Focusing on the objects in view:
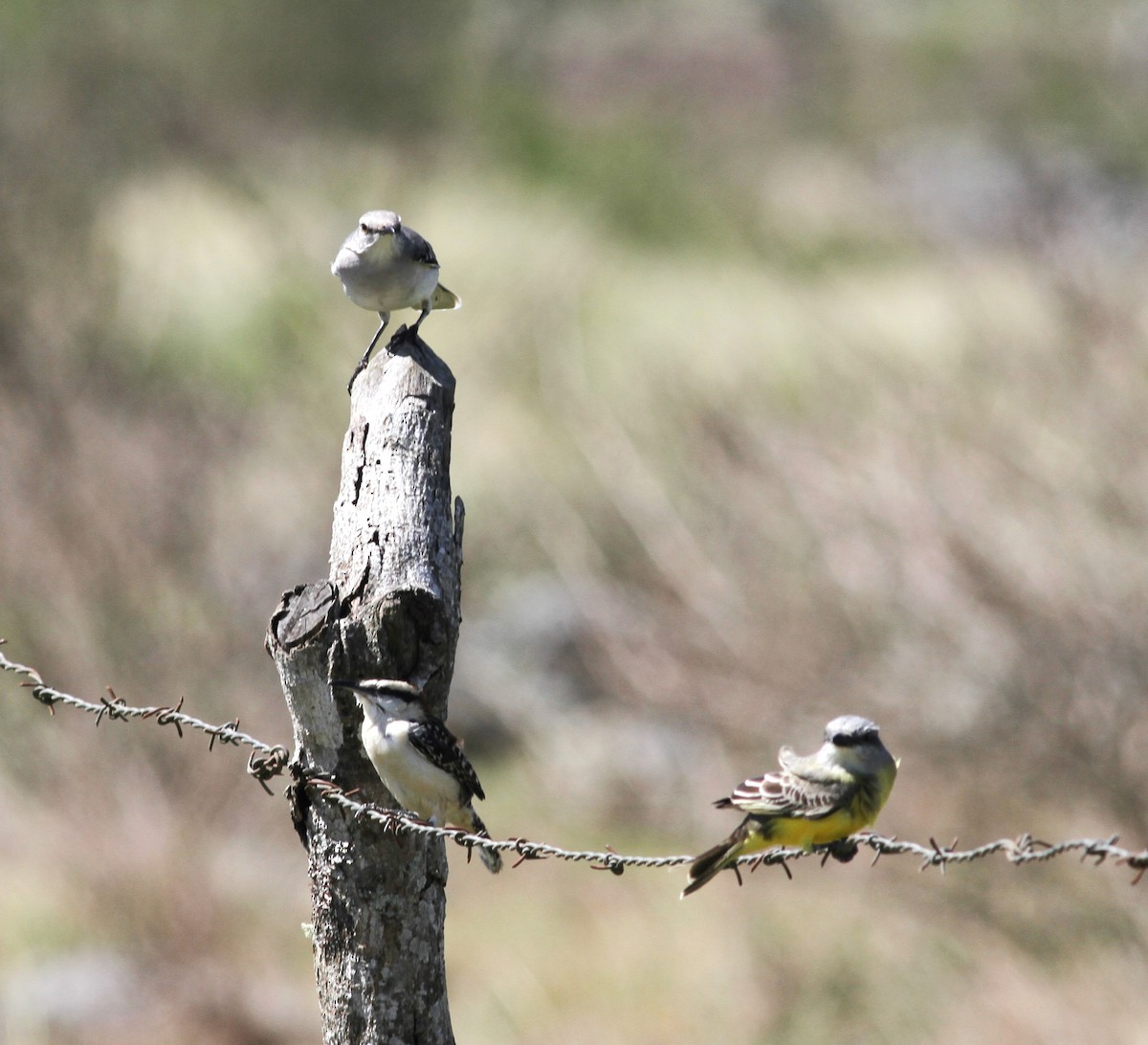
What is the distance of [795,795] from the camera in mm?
3314

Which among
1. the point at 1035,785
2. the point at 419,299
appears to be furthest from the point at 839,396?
the point at 419,299

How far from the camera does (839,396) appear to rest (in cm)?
1115

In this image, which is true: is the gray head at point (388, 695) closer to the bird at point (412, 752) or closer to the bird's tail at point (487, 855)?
the bird at point (412, 752)

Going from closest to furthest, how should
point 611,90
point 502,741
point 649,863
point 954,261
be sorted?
point 649,863, point 954,261, point 502,741, point 611,90

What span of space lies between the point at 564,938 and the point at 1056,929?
335 centimetres

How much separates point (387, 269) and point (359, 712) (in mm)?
1663

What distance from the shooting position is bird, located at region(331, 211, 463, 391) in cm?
432

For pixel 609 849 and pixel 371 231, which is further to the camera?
pixel 371 231

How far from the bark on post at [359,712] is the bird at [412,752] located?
0.16 feet

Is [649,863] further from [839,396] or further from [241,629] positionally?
[839,396]

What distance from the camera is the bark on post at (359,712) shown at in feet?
10.0

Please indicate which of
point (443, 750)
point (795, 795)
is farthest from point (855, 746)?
point (443, 750)

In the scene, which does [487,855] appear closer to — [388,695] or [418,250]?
[388,695]

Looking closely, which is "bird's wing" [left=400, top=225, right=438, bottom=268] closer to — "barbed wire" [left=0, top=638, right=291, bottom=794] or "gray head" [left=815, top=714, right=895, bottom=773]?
"barbed wire" [left=0, top=638, right=291, bottom=794]
